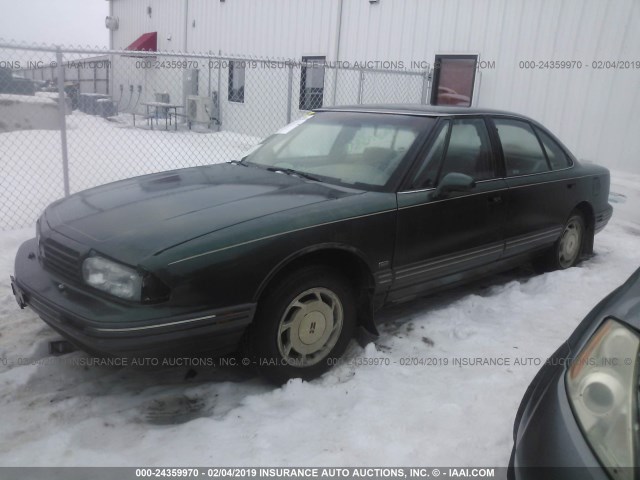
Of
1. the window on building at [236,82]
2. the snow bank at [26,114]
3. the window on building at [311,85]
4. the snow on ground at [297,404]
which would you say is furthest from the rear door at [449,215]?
the window on building at [236,82]

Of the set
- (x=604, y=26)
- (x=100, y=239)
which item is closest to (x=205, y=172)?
(x=100, y=239)

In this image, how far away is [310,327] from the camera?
295 cm

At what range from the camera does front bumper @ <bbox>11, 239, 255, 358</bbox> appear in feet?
7.76

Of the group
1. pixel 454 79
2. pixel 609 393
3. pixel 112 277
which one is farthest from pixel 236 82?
pixel 609 393

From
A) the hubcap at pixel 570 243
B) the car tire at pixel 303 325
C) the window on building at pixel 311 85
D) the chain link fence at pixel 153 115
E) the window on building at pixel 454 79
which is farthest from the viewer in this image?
the window on building at pixel 311 85

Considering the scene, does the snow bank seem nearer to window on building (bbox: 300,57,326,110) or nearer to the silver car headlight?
window on building (bbox: 300,57,326,110)

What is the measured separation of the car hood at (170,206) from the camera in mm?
2594

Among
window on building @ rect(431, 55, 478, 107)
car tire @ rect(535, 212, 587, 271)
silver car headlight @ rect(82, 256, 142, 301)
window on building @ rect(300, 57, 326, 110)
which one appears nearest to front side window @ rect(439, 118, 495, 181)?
car tire @ rect(535, 212, 587, 271)

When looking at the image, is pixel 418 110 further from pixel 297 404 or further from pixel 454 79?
pixel 454 79

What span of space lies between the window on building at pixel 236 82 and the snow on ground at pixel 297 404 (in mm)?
13177

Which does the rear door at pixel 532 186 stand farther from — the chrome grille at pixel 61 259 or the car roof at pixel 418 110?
the chrome grille at pixel 61 259

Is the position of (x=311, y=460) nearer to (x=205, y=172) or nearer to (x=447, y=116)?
(x=205, y=172)

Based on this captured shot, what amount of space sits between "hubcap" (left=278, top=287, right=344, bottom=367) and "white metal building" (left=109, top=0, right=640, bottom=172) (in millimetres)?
7183

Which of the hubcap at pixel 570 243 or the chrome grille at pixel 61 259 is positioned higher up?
the chrome grille at pixel 61 259
